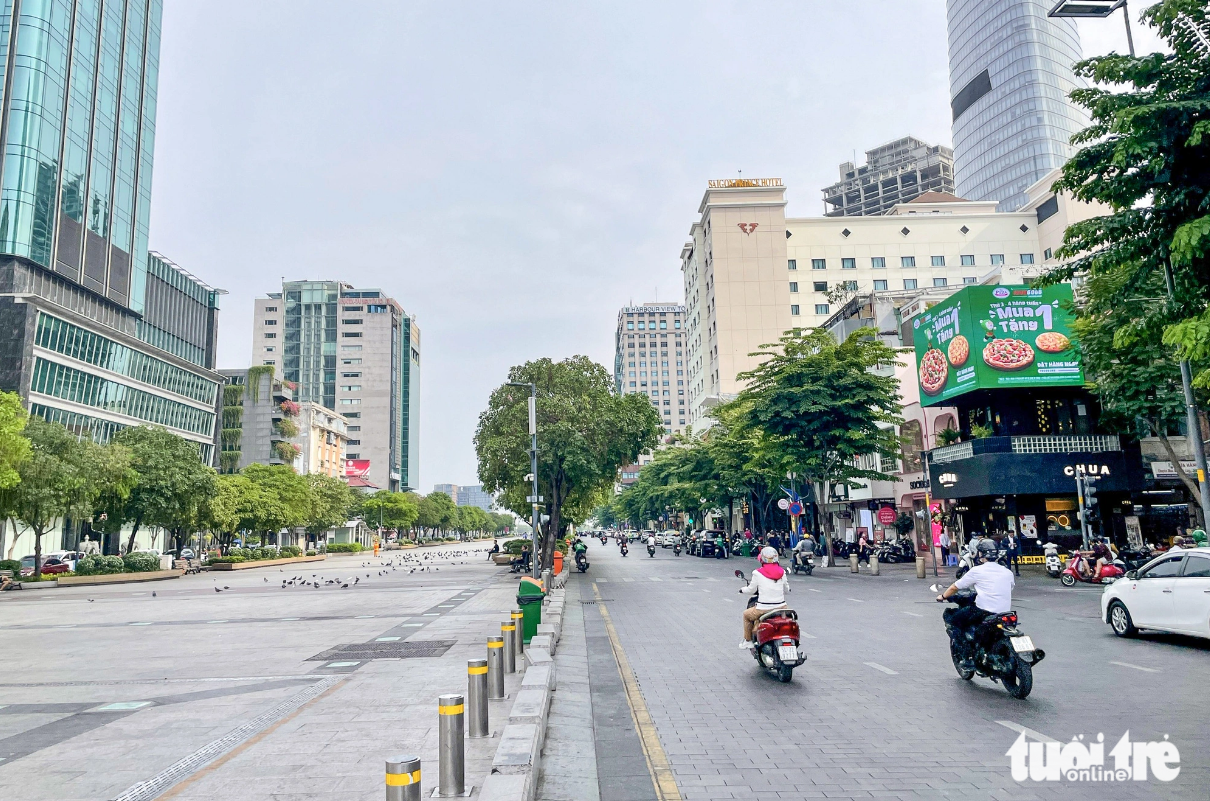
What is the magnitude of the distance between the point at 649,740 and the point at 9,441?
31.4m

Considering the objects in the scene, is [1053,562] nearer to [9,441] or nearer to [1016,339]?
[1016,339]

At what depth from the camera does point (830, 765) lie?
20.7 feet

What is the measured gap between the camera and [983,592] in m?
9.04

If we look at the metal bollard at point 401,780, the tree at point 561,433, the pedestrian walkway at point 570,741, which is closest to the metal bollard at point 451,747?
the pedestrian walkway at point 570,741

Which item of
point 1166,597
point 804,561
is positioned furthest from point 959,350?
point 1166,597

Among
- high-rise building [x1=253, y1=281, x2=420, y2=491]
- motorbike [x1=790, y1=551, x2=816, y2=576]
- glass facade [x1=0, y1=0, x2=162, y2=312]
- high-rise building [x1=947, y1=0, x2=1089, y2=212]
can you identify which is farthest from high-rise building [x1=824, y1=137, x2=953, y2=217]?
motorbike [x1=790, y1=551, x2=816, y2=576]

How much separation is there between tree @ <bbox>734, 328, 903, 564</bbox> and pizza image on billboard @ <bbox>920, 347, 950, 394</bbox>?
2.19 metres

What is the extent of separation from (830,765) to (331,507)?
7304 cm

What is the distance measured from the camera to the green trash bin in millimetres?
13391

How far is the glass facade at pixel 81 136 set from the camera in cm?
5350

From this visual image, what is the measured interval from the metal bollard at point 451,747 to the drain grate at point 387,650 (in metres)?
7.84

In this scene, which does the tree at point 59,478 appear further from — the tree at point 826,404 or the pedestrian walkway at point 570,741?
the pedestrian walkway at point 570,741

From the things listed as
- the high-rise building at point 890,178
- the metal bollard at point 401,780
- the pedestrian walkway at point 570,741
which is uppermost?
the high-rise building at point 890,178

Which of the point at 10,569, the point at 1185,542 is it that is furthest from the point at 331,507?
the point at 1185,542
